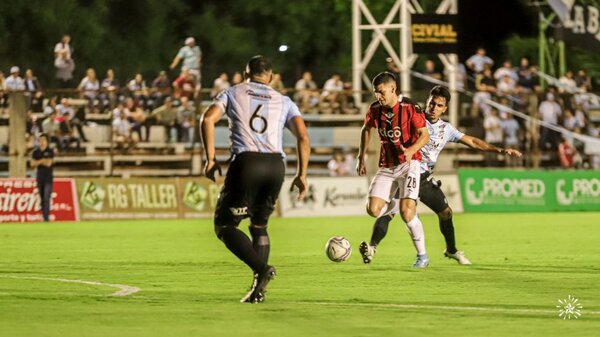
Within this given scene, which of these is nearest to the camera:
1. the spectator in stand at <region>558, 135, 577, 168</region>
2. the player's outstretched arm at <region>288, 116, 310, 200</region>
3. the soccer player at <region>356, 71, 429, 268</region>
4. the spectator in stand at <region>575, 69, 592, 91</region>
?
the player's outstretched arm at <region>288, 116, 310, 200</region>

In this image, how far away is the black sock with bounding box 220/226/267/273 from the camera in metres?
12.3

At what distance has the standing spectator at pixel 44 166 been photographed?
102ft

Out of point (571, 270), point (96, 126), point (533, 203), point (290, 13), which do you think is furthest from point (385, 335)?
point (290, 13)

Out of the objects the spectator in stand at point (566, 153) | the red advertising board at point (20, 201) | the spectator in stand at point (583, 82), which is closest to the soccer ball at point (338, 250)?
the red advertising board at point (20, 201)

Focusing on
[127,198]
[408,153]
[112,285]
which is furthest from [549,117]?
[112,285]

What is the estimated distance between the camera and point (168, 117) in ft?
112

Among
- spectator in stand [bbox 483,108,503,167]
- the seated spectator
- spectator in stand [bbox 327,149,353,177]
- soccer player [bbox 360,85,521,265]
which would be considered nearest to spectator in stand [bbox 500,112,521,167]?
spectator in stand [bbox 483,108,503,167]

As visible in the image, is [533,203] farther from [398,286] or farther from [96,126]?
[398,286]

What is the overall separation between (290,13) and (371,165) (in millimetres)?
28026

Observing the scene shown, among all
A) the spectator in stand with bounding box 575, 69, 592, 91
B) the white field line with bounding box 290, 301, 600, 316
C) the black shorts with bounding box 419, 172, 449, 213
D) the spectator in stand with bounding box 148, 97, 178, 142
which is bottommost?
the white field line with bounding box 290, 301, 600, 316

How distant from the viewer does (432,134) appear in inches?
681

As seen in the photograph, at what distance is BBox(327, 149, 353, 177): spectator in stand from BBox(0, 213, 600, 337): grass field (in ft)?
32.6

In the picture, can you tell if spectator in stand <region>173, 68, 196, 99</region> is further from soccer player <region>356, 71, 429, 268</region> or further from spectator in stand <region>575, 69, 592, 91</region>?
soccer player <region>356, 71, 429, 268</region>

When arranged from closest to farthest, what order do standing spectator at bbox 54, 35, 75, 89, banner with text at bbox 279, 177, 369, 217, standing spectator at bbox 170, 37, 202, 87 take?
1. banner with text at bbox 279, 177, 369, 217
2. standing spectator at bbox 170, 37, 202, 87
3. standing spectator at bbox 54, 35, 75, 89
